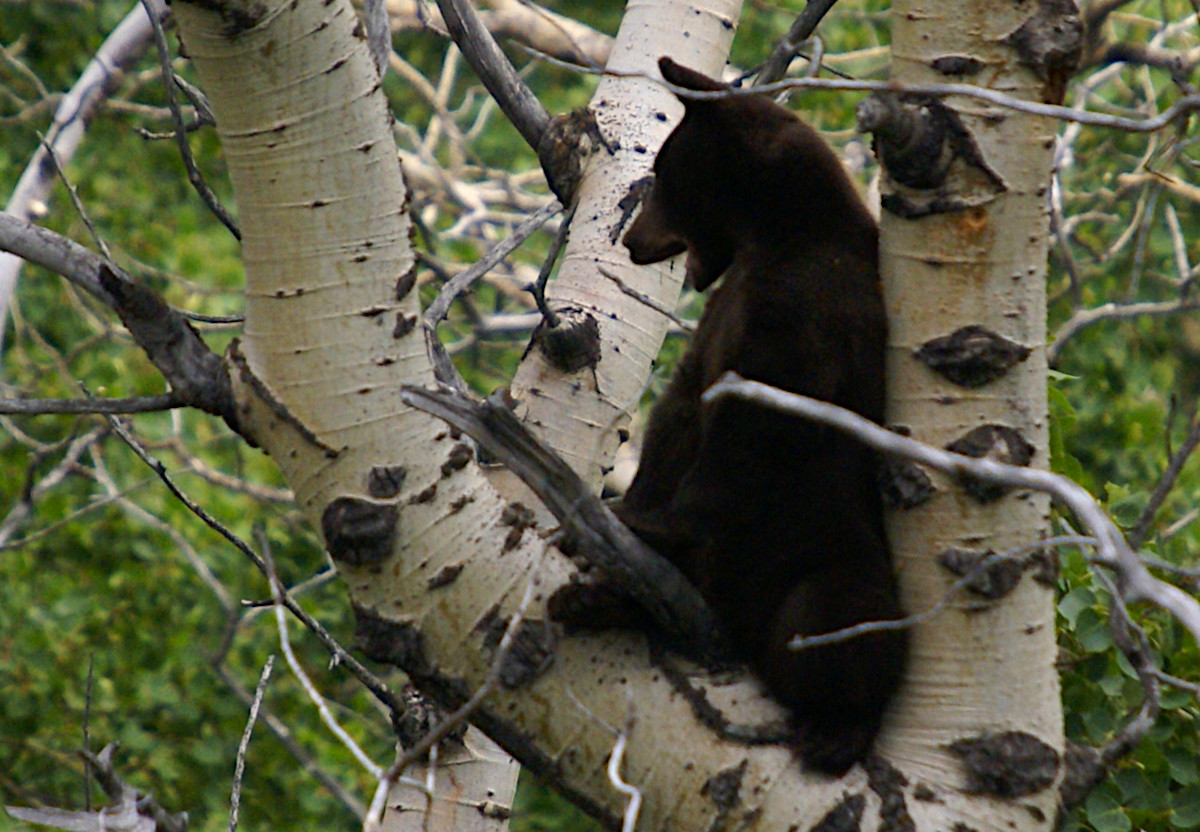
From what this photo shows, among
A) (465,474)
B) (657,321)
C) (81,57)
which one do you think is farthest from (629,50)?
(81,57)

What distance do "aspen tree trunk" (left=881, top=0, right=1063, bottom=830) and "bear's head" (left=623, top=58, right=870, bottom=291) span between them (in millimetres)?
421

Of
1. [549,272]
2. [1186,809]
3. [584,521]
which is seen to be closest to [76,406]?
[584,521]

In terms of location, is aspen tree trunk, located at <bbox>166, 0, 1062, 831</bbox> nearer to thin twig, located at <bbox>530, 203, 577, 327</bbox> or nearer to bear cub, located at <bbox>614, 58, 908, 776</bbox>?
bear cub, located at <bbox>614, 58, 908, 776</bbox>

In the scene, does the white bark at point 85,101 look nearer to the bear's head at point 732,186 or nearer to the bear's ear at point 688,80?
the bear's head at point 732,186

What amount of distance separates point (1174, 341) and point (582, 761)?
5.37 meters

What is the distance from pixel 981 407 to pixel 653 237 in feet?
2.62

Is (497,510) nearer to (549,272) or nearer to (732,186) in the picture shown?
(549,272)

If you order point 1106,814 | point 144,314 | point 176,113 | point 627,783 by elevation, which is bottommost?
point 1106,814

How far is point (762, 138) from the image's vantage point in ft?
6.68

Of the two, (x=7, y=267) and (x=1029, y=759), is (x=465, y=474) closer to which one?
(x=1029, y=759)

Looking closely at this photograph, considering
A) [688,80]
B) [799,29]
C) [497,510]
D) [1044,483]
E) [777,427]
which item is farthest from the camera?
[799,29]

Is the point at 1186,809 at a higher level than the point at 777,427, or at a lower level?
lower

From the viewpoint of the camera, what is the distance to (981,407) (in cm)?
153

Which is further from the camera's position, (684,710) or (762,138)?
(762,138)
